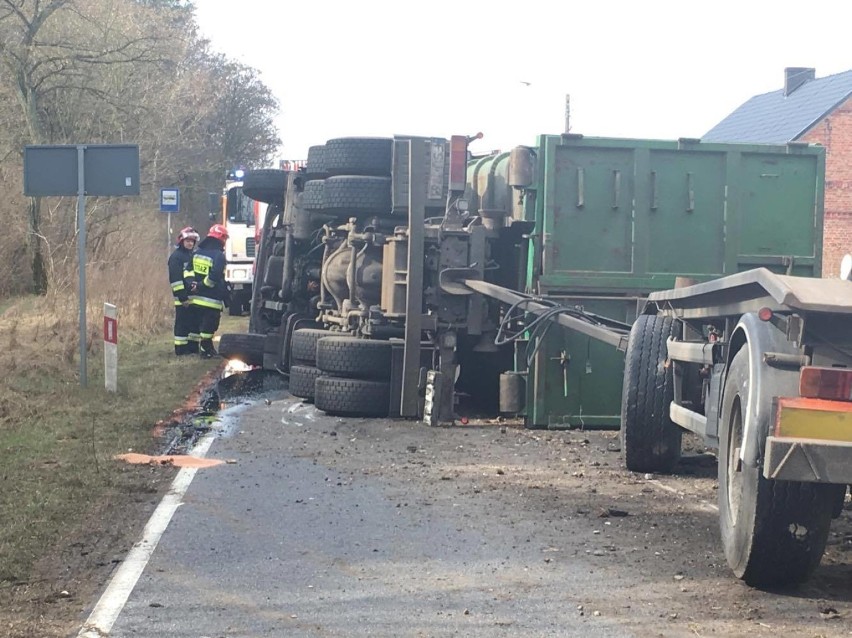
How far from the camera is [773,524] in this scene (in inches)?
215

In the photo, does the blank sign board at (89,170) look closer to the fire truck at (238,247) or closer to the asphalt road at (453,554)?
the asphalt road at (453,554)

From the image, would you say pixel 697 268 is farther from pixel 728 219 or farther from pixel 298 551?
pixel 298 551

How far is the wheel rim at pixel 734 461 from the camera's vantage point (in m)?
5.97

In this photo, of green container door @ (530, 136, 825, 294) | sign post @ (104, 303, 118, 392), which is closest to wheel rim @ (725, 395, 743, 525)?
green container door @ (530, 136, 825, 294)

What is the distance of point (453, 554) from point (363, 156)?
6.88 m

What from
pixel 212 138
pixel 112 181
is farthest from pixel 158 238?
pixel 112 181

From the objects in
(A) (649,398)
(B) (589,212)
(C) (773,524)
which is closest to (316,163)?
(B) (589,212)

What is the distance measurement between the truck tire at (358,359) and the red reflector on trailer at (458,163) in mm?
1560

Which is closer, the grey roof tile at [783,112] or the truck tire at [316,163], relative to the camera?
the truck tire at [316,163]

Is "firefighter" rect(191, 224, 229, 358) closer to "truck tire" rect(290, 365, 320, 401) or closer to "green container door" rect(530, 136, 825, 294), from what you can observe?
"truck tire" rect(290, 365, 320, 401)

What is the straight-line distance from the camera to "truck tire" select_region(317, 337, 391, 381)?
469 inches

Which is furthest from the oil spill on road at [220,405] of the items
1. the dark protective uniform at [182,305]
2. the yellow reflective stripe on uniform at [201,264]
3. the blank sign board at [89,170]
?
the blank sign board at [89,170]

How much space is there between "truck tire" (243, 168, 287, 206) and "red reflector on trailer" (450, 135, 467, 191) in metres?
4.46

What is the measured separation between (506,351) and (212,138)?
156 feet
